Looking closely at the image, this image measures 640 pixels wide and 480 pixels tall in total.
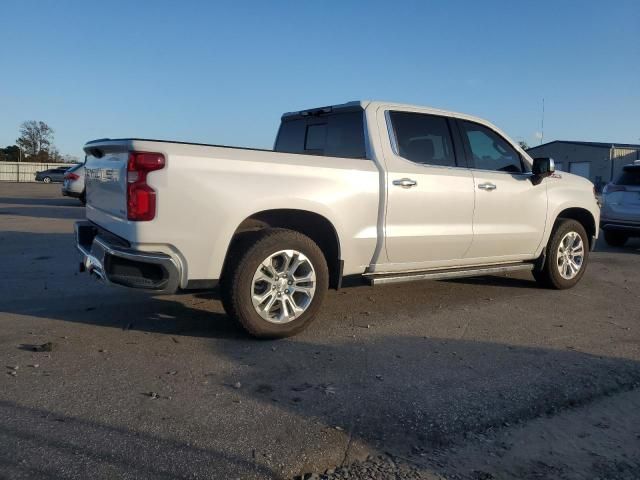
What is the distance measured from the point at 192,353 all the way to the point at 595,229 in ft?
17.6

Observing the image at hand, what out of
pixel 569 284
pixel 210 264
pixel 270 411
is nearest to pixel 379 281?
pixel 210 264

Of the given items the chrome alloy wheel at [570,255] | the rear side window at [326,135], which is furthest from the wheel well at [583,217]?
the rear side window at [326,135]

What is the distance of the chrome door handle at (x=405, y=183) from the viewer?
515 cm

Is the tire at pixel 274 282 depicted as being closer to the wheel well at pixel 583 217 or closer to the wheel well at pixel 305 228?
the wheel well at pixel 305 228

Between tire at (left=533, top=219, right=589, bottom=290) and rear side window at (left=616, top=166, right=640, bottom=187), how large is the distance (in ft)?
15.5

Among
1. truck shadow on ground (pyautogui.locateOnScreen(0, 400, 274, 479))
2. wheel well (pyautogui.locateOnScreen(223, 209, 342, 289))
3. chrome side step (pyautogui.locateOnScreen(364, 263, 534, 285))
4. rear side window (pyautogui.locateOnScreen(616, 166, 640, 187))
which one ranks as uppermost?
rear side window (pyautogui.locateOnScreen(616, 166, 640, 187))

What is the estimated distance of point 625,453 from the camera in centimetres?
297

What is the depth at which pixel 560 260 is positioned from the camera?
6.83 metres

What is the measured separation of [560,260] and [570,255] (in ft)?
0.66

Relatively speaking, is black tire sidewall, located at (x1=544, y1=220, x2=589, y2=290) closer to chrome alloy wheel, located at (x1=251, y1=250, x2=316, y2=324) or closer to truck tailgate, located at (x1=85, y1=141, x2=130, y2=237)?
chrome alloy wheel, located at (x1=251, y1=250, x2=316, y2=324)

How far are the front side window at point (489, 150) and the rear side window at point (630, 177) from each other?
579 centimetres

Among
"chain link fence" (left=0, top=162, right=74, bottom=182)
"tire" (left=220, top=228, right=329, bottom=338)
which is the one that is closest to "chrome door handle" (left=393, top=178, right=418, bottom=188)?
"tire" (left=220, top=228, right=329, bottom=338)

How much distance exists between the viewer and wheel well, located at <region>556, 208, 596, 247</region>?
7.02 m

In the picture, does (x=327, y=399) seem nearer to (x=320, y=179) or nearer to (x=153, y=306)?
(x=320, y=179)
